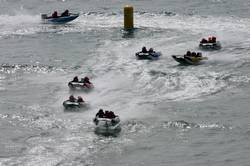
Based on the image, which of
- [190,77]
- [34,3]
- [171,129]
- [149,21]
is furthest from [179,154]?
[34,3]

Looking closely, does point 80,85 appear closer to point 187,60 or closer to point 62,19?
point 187,60

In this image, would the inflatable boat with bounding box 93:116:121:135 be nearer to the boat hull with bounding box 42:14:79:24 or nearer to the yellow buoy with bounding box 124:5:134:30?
the yellow buoy with bounding box 124:5:134:30

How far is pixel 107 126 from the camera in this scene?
168ft

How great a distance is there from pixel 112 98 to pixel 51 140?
10.9m

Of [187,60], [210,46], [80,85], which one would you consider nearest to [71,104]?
[80,85]

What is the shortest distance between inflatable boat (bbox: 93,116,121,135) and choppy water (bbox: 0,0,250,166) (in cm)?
63

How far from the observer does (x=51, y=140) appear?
49.8 metres

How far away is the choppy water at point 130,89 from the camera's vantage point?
48.1 metres

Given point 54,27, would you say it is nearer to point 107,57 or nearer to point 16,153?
point 107,57

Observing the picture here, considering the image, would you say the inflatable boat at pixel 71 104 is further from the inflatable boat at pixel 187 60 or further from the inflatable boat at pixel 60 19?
the inflatable boat at pixel 60 19

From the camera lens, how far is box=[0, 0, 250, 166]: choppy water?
1895 inches

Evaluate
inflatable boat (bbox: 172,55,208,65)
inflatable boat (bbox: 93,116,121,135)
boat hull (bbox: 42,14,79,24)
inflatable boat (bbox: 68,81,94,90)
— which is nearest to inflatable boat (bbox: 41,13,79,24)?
boat hull (bbox: 42,14,79,24)

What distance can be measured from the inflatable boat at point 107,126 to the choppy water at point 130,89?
0.63 metres

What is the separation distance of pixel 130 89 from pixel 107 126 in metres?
10.6
